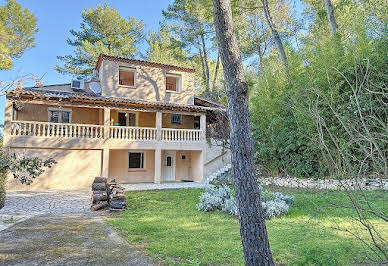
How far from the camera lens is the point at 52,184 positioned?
45.9ft

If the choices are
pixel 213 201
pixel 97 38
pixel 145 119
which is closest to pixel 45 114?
pixel 145 119

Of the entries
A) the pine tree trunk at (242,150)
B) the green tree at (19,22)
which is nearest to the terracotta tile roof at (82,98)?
the green tree at (19,22)

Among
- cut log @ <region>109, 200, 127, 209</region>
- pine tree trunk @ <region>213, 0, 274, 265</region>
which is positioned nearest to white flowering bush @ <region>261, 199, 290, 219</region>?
pine tree trunk @ <region>213, 0, 274, 265</region>

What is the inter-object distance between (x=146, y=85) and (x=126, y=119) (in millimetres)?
2631

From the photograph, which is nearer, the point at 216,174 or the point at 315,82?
the point at 315,82

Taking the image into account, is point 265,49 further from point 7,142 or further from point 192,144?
point 7,142

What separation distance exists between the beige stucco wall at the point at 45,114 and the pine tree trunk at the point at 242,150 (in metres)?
15.1

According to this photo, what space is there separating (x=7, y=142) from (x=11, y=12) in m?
10.2

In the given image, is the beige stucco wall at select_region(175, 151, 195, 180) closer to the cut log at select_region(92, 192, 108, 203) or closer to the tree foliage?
the tree foliage

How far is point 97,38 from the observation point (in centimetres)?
2520

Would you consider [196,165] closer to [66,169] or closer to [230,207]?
[66,169]

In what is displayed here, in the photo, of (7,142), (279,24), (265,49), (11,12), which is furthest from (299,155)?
(11,12)

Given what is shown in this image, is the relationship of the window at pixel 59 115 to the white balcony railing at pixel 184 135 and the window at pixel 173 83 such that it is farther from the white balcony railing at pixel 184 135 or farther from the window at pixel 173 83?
the window at pixel 173 83

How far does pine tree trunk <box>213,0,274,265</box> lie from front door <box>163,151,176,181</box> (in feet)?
50.3
